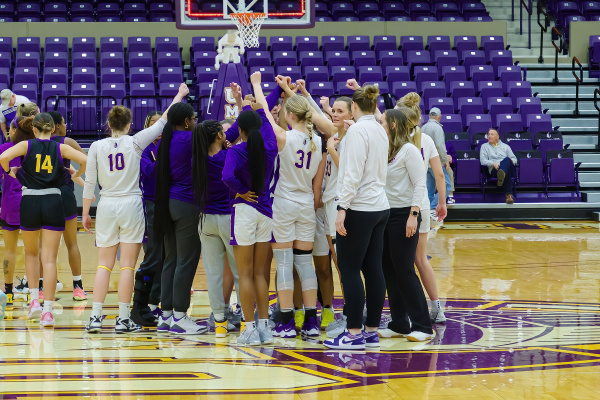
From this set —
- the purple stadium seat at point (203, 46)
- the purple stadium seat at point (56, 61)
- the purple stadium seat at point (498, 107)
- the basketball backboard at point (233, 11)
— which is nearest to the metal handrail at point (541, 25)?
the purple stadium seat at point (498, 107)

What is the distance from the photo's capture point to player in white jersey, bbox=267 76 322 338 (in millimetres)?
5109

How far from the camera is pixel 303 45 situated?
15.1m

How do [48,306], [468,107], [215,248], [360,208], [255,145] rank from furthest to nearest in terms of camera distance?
1. [468,107]
2. [48,306]
3. [215,248]
4. [255,145]
5. [360,208]

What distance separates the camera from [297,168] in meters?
5.14

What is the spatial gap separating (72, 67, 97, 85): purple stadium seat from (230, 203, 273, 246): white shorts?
9.31m

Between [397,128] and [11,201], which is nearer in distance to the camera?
[397,128]

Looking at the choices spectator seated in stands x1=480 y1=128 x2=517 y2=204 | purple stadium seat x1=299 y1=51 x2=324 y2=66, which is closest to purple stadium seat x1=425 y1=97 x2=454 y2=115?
spectator seated in stands x1=480 y1=128 x2=517 y2=204

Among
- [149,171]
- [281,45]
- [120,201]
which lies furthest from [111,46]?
[120,201]

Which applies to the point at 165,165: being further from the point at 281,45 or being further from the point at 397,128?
the point at 281,45

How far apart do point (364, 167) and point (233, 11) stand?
6.87 metres

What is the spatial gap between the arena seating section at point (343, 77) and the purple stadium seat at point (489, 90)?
0.02 meters

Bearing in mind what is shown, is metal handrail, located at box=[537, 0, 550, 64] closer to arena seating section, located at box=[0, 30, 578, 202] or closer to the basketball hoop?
arena seating section, located at box=[0, 30, 578, 202]

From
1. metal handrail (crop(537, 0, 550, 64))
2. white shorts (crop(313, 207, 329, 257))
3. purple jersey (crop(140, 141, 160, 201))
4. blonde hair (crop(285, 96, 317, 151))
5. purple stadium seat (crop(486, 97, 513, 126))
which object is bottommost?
white shorts (crop(313, 207, 329, 257))

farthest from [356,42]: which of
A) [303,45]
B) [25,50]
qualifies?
[25,50]
